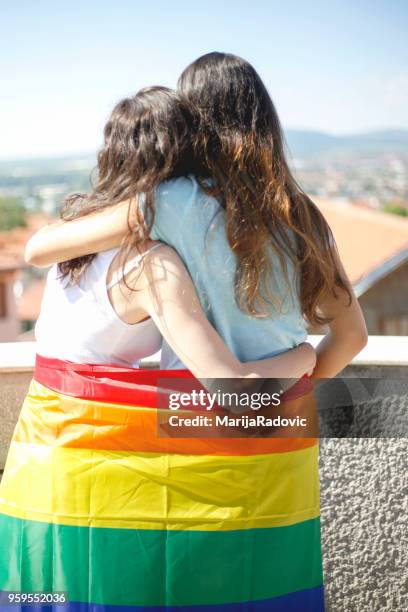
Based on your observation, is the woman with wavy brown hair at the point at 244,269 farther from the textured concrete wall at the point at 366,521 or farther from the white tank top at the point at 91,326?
the textured concrete wall at the point at 366,521

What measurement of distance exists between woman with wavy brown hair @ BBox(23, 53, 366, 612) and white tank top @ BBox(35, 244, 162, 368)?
38mm

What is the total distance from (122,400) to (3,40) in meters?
121

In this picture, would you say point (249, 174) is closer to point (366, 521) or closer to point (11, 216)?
point (366, 521)

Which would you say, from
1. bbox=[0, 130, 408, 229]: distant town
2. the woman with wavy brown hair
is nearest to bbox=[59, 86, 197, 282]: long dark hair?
the woman with wavy brown hair

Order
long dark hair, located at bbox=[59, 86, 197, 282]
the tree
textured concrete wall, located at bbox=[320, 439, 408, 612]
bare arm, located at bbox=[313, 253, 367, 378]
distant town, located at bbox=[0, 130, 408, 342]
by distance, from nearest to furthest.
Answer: long dark hair, located at bbox=[59, 86, 197, 282] → bare arm, located at bbox=[313, 253, 367, 378] → textured concrete wall, located at bbox=[320, 439, 408, 612] → distant town, located at bbox=[0, 130, 408, 342] → the tree

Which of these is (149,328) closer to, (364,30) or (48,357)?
(48,357)

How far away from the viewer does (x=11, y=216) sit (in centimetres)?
6856

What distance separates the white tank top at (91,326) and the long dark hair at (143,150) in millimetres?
25

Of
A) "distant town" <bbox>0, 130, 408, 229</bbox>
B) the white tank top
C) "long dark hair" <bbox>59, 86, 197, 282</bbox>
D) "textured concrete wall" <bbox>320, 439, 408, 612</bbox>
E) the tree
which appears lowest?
"distant town" <bbox>0, 130, 408, 229</bbox>

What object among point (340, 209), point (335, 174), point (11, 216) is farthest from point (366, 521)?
point (335, 174)

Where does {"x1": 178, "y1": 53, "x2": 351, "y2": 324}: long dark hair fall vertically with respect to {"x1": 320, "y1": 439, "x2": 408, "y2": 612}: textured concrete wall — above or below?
above

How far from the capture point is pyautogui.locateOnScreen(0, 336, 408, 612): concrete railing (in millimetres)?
1935

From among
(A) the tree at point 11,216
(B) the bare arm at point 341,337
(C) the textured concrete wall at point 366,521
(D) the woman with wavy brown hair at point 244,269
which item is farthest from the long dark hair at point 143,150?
(A) the tree at point 11,216

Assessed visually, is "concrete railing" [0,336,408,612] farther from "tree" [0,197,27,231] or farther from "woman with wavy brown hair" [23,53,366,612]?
"tree" [0,197,27,231]
